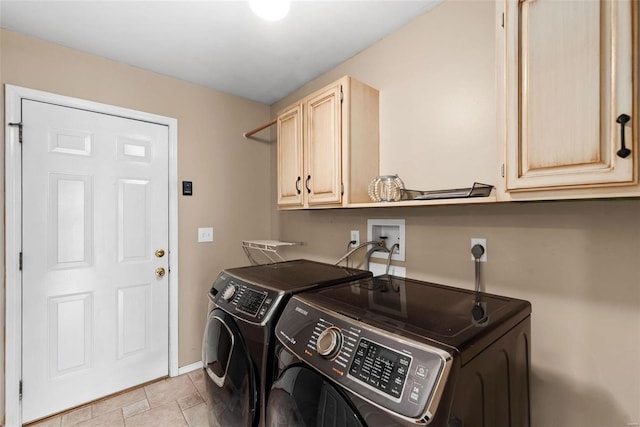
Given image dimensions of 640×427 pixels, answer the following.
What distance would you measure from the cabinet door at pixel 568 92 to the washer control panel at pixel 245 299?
990 millimetres

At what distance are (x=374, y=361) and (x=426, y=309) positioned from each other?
344 mm

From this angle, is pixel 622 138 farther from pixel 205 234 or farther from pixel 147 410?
pixel 147 410

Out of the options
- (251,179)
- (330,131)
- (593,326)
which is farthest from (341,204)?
(251,179)

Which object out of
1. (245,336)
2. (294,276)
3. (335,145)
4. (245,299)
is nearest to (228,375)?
(245,336)

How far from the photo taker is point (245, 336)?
123 cm

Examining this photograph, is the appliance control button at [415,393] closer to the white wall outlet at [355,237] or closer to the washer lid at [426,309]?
the washer lid at [426,309]

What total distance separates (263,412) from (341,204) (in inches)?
40.2

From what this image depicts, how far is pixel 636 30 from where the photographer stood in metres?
0.71

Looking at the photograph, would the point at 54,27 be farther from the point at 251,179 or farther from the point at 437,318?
the point at 437,318

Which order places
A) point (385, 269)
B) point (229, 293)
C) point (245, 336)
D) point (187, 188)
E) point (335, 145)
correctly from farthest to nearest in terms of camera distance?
point (187, 188)
point (385, 269)
point (335, 145)
point (229, 293)
point (245, 336)

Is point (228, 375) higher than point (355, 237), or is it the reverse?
point (355, 237)

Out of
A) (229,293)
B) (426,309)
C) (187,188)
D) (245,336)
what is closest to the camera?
(426,309)

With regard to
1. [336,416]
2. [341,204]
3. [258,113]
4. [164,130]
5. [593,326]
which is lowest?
[336,416]

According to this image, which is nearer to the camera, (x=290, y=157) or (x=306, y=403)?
(x=306, y=403)
